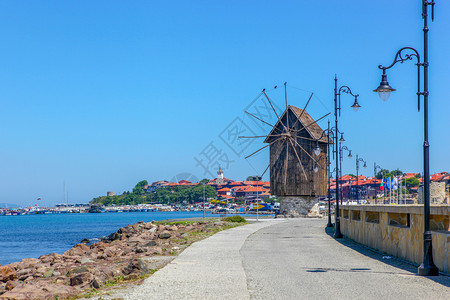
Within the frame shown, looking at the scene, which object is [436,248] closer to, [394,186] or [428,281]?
[428,281]

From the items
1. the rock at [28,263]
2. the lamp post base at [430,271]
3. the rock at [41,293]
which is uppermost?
the lamp post base at [430,271]

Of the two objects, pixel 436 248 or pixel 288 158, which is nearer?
pixel 436 248

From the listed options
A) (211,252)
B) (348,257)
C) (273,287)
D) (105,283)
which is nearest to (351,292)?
(273,287)

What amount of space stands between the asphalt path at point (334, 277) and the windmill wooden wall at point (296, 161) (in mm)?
41645

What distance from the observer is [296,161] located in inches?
2479

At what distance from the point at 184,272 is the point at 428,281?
657 cm

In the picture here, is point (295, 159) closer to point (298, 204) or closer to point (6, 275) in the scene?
point (298, 204)

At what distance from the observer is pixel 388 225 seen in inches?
780

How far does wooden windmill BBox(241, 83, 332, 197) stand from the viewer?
206ft

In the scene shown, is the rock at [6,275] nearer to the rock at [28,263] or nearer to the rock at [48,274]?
the rock at [48,274]

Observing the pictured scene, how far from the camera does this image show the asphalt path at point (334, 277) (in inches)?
459

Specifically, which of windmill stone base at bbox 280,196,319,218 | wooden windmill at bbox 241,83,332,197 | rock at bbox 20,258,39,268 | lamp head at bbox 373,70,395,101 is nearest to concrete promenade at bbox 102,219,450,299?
lamp head at bbox 373,70,395,101

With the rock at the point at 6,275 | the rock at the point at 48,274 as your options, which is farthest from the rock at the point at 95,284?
the rock at the point at 6,275

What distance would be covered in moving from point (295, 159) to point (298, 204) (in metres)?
5.81
